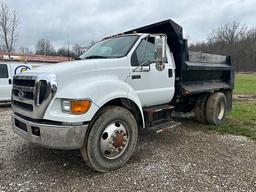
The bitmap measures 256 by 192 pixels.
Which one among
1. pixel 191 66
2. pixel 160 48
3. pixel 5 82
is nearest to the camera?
pixel 160 48

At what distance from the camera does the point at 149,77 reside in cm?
418

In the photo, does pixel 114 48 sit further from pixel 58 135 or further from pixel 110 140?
pixel 58 135

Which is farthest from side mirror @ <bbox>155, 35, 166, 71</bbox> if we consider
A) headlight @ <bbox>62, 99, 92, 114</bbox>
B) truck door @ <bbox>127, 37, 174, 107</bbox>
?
headlight @ <bbox>62, 99, 92, 114</bbox>

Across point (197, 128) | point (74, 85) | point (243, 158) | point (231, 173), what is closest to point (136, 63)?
point (74, 85)

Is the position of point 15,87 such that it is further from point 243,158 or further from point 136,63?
point 243,158

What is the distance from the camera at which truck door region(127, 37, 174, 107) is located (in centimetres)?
394

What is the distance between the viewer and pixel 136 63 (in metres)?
3.94

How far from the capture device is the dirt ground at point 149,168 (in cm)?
304

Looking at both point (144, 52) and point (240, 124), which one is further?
point (240, 124)

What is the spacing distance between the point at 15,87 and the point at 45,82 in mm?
961

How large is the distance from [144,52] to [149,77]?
0.49 m

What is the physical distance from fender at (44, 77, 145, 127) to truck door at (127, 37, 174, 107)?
21.8 inches

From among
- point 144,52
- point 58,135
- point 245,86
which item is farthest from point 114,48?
point 245,86

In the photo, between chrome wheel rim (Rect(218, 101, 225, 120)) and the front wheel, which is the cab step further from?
chrome wheel rim (Rect(218, 101, 225, 120))
